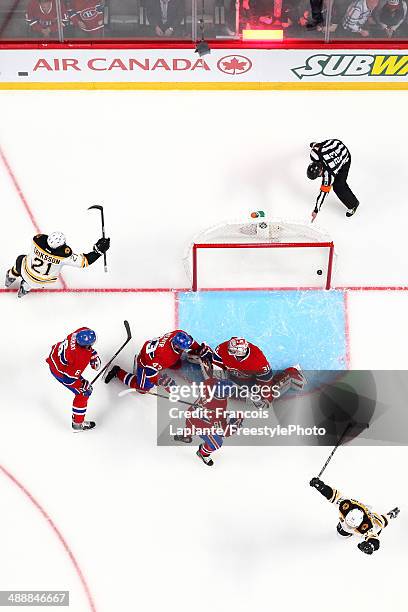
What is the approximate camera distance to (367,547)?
7.20m

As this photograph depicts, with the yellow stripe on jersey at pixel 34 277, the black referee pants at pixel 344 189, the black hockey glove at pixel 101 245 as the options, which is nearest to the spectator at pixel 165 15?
the black referee pants at pixel 344 189

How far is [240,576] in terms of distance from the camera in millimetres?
7562

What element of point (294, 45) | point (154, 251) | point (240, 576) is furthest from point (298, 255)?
point (240, 576)

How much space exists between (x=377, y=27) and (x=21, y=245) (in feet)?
10.4

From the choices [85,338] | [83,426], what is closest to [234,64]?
[85,338]

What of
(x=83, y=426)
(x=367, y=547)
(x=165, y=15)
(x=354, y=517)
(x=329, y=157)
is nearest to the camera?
(x=354, y=517)

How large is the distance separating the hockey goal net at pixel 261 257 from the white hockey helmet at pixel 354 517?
202cm

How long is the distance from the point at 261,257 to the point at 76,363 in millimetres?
1835

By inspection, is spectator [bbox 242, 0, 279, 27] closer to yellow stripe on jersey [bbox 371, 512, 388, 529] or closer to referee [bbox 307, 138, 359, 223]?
referee [bbox 307, 138, 359, 223]

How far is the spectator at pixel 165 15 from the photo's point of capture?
8.80 meters

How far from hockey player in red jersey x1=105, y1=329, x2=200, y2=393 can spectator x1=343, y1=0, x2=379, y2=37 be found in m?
2.81

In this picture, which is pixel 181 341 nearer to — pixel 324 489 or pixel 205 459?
pixel 205 459

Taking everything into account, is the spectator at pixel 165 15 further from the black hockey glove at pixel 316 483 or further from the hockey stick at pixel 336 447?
the black hockey glove at pixel 316 483

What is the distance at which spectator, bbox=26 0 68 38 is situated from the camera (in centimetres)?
881
